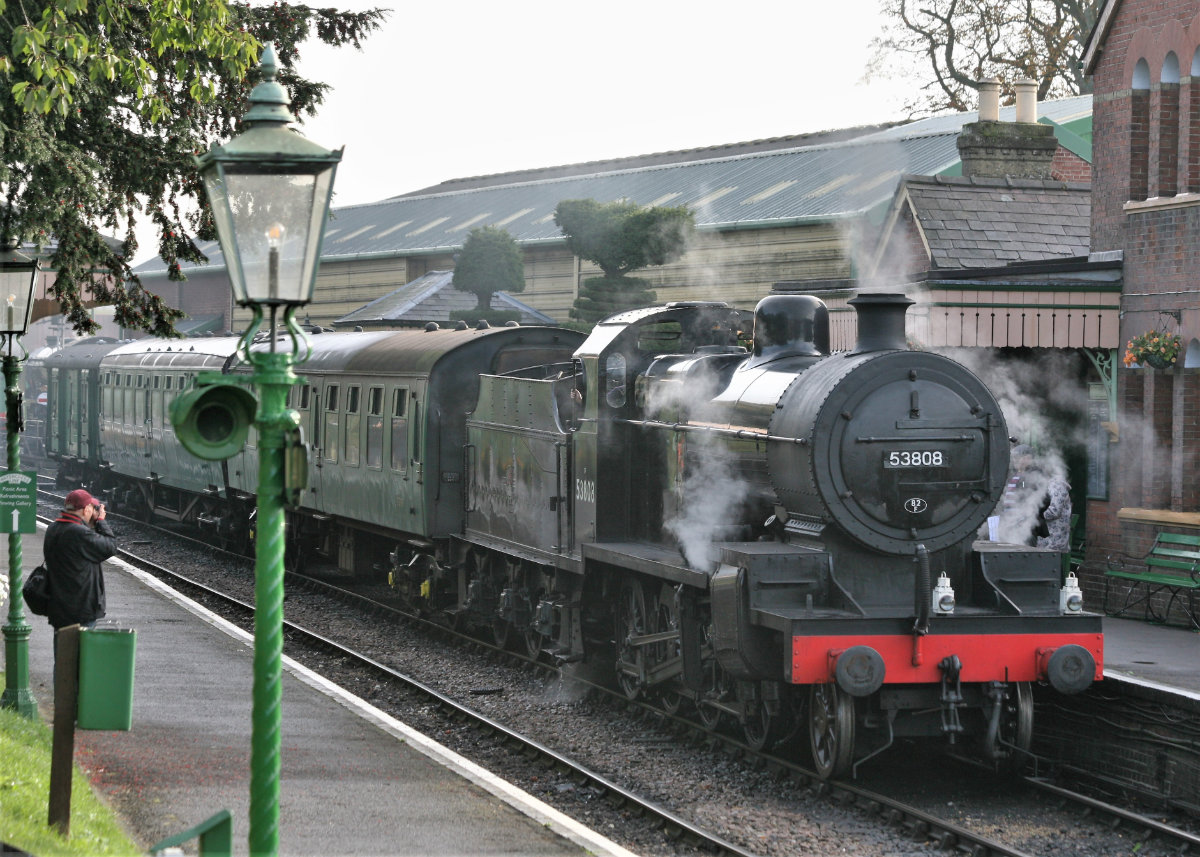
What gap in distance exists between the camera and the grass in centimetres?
698

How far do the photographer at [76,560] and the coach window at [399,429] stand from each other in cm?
596

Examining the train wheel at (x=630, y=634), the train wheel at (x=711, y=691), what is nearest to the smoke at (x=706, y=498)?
the train wheel at (x=711, y=691)

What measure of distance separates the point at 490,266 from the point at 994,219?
14.6m

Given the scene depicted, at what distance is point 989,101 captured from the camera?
20.8 metres

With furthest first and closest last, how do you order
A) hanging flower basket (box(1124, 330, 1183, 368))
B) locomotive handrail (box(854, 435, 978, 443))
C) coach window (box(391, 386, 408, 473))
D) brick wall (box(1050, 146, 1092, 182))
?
brick wall (box(1050, 146, 1092, 182)) → coach window (box(391, 386, 408, 473)) → hanging flower basket (box(1124, 330, 1183, 368)) → locomotive handrail (box(854, 435, 978, 443))

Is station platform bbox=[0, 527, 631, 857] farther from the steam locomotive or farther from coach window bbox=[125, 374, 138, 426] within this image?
coach window bbox=[125, 374, 138, 426]

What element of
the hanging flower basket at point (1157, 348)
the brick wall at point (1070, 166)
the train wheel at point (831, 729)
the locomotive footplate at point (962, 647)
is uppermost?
the brick wall at point (1070, 166)

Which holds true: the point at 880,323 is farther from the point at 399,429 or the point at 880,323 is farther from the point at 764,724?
the point at 399,429

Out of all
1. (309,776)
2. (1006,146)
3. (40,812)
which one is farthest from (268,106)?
(1006,146)

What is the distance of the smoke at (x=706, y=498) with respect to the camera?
10.7 m

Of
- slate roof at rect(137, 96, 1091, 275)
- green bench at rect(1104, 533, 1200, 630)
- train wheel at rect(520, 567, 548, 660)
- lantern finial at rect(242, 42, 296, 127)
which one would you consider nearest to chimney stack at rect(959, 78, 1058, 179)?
slate roof at rect(137, 96, 1091, 275)

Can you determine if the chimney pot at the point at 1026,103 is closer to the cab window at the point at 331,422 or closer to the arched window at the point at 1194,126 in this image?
the arched window at the point at 1194,126

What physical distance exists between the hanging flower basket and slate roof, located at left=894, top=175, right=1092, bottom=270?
9.71ft

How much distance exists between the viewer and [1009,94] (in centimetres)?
3731
